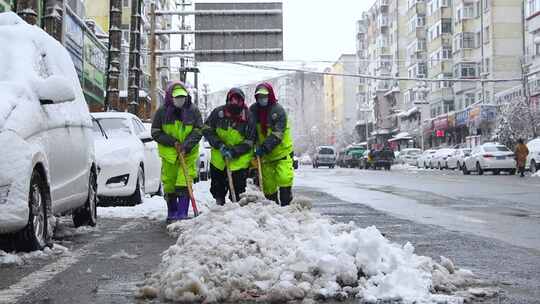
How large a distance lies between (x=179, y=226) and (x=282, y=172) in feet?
5.04

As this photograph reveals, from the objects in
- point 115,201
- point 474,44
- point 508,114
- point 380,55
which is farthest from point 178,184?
point 380,55

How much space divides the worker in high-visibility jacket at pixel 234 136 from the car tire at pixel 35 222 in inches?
108

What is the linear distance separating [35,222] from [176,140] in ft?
9.76

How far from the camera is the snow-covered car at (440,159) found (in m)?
44.0

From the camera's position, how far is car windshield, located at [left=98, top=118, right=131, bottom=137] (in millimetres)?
11993

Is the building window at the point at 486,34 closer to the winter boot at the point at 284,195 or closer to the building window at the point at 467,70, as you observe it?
the building window at the point at 467,70

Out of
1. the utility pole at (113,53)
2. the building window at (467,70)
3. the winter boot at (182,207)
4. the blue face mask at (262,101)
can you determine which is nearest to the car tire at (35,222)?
the winter boot at (182,207)

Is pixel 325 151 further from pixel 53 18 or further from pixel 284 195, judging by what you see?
pixel 284 195

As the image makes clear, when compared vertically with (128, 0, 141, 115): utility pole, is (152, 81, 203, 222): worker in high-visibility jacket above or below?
below

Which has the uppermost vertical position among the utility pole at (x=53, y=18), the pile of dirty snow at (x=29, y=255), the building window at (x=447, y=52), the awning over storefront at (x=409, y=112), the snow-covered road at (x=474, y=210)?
the building window at (x=447, y=52)

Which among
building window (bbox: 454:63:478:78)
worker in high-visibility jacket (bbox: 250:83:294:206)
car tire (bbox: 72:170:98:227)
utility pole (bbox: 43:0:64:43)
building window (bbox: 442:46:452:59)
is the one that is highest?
building window (bbox: 442:46:452:59)

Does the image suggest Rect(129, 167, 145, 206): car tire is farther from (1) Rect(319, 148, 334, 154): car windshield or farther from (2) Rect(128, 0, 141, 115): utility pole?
(1) Rect(319, 148, 334, 154): car windshield

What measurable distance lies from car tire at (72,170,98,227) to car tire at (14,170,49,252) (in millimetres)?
1884

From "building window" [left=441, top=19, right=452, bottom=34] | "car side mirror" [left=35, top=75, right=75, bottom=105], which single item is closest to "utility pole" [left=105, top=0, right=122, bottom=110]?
"car side mirror" [left=35, top=75, right=75, bottom=105]
